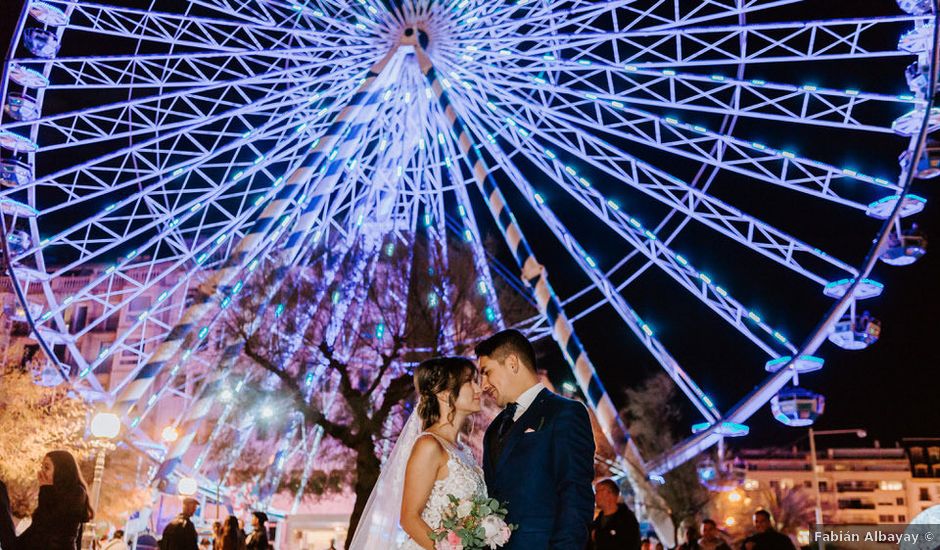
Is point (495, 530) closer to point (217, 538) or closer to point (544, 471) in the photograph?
point (544, 471)

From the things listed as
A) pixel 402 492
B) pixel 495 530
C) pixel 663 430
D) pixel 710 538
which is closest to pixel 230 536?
pixel 710 538

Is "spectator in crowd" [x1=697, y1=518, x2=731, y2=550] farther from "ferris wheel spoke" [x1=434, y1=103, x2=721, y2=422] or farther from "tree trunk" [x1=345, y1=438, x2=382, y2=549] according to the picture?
"tree trunk" [x1=345, y1=438, x2=382, y2=549]

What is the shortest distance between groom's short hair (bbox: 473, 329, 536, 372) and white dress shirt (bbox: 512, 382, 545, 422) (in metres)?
0.12

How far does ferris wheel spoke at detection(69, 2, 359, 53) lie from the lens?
2019 cm

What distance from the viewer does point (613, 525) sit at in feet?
29.5

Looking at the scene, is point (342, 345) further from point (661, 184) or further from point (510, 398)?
point (510, 398)

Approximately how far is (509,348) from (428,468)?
0.81 meters

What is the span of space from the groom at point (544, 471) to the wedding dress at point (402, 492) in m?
0.37

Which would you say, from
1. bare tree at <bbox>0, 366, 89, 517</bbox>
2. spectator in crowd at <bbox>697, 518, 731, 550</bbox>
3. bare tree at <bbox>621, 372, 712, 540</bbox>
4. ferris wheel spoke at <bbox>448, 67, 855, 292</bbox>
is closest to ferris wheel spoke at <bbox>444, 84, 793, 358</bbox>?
ferris wheel spoke at <bbox>448, 67, 855, 292</bbox>

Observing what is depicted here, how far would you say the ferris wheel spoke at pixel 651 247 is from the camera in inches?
754

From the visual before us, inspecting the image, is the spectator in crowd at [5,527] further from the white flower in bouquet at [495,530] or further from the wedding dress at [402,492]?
the white flower in bouquet at [495,530]

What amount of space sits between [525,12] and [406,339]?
768 cm

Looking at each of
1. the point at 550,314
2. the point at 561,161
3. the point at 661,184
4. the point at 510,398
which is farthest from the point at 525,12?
the point at 510,398

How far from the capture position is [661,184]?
20.1 metres
